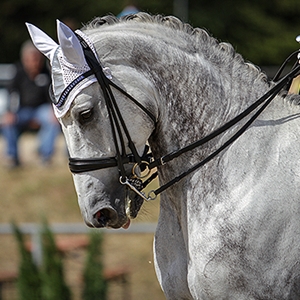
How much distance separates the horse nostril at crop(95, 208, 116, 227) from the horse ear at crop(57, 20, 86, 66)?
74 cm

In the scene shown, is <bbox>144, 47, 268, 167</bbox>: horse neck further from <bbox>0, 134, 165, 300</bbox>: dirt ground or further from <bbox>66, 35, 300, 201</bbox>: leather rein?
<bbox>0, 134, 165, 300</bbox>: dirt ground

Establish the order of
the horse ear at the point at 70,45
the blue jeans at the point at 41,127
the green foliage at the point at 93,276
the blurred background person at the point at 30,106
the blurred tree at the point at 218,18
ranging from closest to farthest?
1. the horse ear at the point at 70,45
2. the green foliage at the point at 93,276
3. the blurred background person at the point at 30,106
4. the blue jeans at the point at 41,127
5. the blurred tree at the point at 218,18

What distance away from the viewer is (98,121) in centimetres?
342

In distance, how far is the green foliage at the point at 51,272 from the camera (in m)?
6.47

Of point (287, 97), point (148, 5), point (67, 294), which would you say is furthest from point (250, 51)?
point (287, 97)

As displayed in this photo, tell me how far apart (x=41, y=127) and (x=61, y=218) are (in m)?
1.92

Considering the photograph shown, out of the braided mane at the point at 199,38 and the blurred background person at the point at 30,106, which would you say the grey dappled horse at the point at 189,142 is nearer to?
the braided mane at the point at 199,38

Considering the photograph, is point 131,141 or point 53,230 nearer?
point 131,141

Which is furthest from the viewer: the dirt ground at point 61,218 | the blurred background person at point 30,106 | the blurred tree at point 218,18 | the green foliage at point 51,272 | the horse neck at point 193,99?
the blurred tree at point 218,18

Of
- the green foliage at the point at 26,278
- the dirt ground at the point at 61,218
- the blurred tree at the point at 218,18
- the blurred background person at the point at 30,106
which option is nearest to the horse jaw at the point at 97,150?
the green foliage at the point at 26,278

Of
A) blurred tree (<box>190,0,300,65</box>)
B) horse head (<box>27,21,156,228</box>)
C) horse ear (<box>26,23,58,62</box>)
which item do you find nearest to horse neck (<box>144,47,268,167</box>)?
horse head (<box>27,21,156,228</box>)

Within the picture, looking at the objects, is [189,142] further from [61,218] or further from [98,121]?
[61,218]

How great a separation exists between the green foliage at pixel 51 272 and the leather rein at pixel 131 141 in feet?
10.1

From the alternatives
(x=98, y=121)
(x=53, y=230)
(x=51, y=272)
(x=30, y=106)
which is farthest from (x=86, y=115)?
(x=30, y=106)
